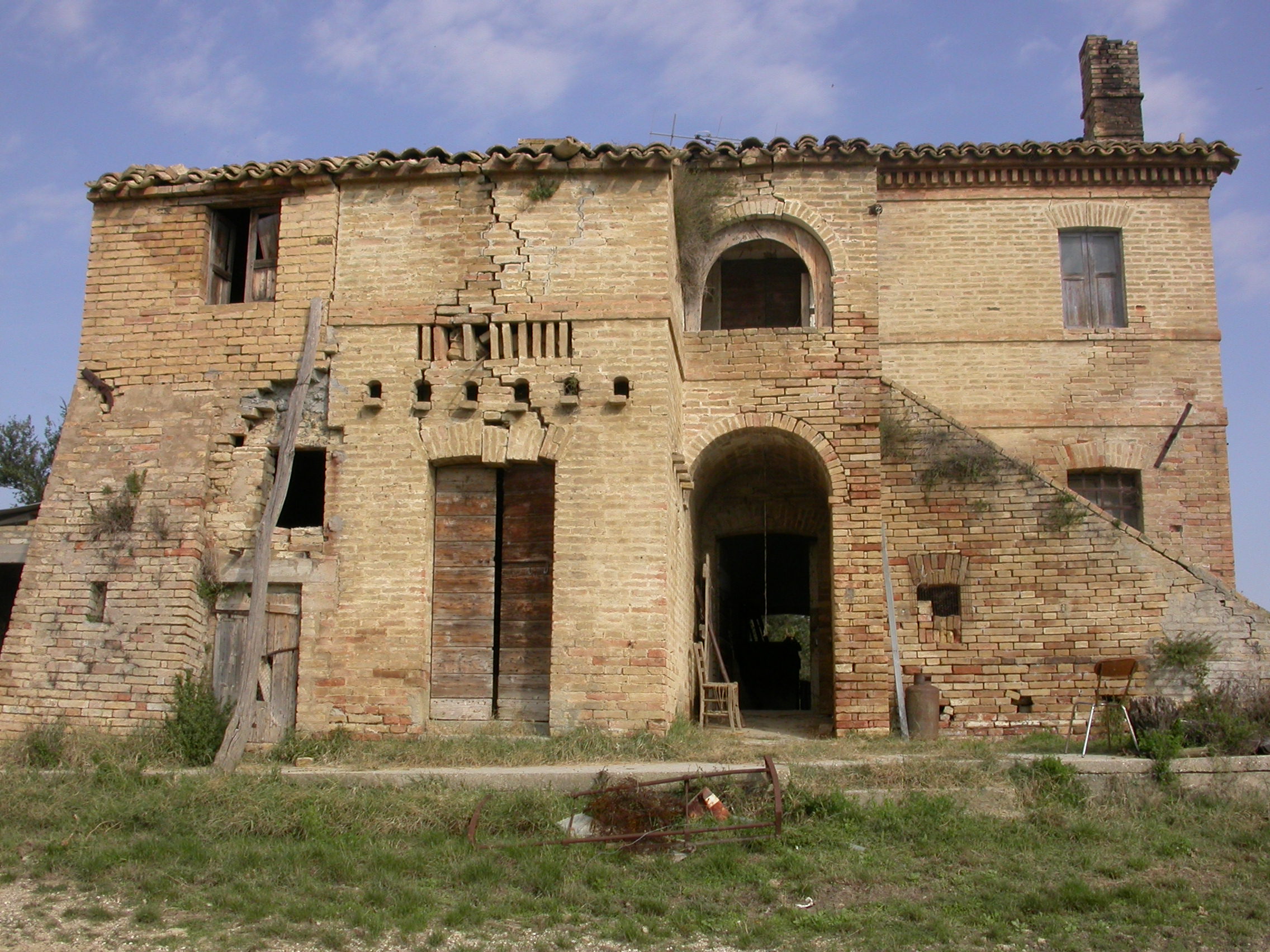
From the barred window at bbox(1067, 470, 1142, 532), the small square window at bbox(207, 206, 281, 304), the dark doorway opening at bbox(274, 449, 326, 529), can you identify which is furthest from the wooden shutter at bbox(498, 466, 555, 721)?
the barred window at bbox(1067, 470, 1142, 532)

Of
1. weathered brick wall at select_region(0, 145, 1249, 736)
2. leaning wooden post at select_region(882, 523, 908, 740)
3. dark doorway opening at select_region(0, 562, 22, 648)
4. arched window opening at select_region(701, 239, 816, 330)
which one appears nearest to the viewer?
weathered brick wall at select_region(0, 145, 1249, 736)

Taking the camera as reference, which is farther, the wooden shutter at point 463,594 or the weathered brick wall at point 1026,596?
the weathered brick wall at point 1026,596

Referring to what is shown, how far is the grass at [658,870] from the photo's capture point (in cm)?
698

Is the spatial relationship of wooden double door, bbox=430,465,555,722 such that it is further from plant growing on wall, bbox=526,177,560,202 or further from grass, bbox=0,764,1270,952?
plant growing on wall, bbox=526,177,560,202

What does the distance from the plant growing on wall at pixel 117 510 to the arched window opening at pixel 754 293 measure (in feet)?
23.1

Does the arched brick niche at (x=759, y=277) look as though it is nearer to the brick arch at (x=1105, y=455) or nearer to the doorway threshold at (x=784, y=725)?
the brick arch at (x=1105, y=455)

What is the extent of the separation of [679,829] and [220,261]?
876 centimetres

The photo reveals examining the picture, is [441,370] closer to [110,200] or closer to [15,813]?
[110,200]

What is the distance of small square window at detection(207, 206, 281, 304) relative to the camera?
13.0 metres

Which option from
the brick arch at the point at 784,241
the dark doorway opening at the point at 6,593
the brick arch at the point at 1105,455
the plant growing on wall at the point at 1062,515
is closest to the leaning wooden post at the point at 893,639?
the plant growing on wall at the point at 1062,515

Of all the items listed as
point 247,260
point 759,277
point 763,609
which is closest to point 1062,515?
point 759,277

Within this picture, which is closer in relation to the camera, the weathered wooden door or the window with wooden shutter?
the weathered wooden door

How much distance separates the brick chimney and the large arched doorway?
24.5 ft

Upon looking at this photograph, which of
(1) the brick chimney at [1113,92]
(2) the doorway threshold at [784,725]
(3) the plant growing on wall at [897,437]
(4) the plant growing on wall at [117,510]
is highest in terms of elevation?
(1) the brick chimney at [1113,92]
